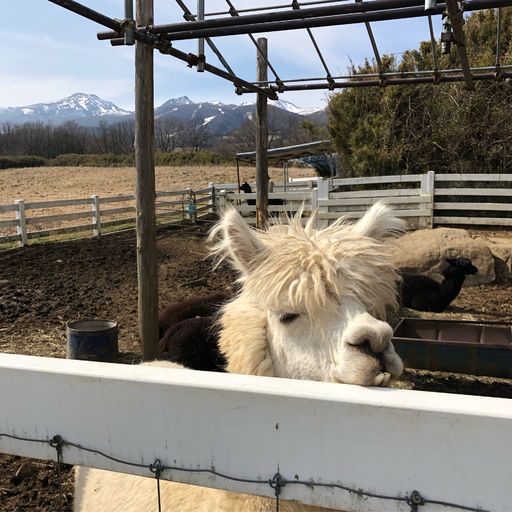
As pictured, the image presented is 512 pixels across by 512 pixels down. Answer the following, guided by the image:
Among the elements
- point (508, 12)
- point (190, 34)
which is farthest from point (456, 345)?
point (508, 12)

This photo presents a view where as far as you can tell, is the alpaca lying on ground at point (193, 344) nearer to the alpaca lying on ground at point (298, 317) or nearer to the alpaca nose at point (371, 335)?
the alpaca lying on ground at point (298, 317)

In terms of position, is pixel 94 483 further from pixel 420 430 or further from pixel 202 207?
pixel 202 207

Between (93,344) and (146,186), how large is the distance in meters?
2.08

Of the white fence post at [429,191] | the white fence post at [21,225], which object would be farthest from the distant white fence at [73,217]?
the white fence post at [429,191]

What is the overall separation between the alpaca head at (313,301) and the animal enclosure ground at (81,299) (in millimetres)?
2157

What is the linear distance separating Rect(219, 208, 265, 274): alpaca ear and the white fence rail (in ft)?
3.43

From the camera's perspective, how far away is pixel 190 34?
4.23 metres

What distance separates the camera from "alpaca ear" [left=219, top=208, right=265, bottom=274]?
2.23 metres

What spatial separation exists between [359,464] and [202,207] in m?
19.7

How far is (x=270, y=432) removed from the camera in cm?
115

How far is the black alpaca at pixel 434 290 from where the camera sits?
8367 millimetres

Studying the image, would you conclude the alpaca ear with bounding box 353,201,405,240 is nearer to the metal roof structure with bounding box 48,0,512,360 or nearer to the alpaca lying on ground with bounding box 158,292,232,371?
the metal roof structure with bounding box 48,0,512,360

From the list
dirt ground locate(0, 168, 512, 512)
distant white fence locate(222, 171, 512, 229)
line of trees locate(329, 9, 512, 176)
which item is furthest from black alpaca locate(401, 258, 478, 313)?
line of trees locate(329, 9, 512, 176)

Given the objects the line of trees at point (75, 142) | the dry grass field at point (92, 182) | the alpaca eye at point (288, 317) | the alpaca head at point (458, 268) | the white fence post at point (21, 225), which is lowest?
the alpaca head at point (458, 268)
